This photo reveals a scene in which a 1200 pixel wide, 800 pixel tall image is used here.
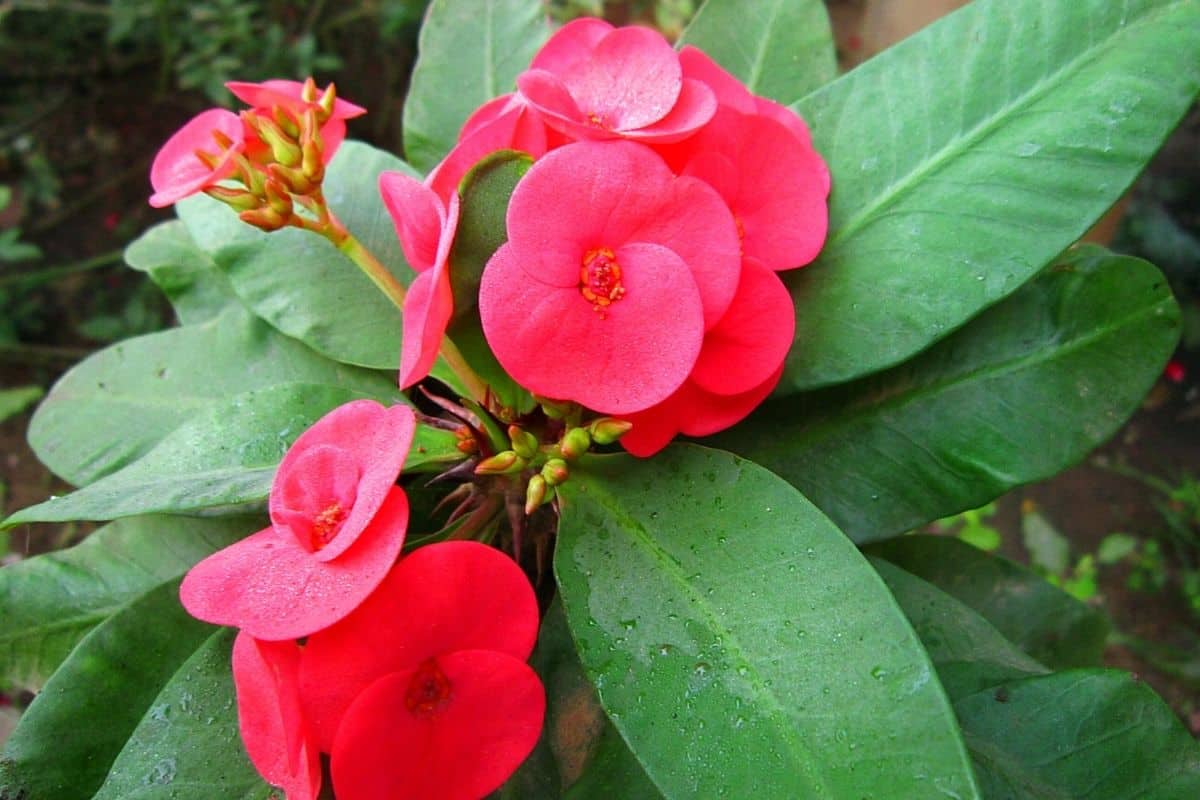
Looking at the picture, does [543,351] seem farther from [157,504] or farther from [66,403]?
[66,403]

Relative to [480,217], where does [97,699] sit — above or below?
below


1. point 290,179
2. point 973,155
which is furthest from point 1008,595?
point 290,179

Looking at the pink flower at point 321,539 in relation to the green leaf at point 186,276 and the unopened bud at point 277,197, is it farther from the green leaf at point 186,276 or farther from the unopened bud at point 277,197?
the green leaf at point 186,276

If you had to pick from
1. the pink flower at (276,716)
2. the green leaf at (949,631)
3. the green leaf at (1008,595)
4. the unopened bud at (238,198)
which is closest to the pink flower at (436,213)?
the unopened bud at (238,198)

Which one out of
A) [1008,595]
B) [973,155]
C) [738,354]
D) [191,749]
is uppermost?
[973,155]

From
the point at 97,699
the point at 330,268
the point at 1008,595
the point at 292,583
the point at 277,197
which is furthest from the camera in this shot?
the point at 1008,595

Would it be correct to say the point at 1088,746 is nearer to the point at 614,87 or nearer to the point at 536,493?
the point at 536,493

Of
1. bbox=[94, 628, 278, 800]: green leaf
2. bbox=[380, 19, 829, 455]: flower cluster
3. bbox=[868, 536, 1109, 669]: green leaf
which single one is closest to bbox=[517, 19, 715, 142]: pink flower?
bbox=[380, 19, 829, 455]: flower cluster
